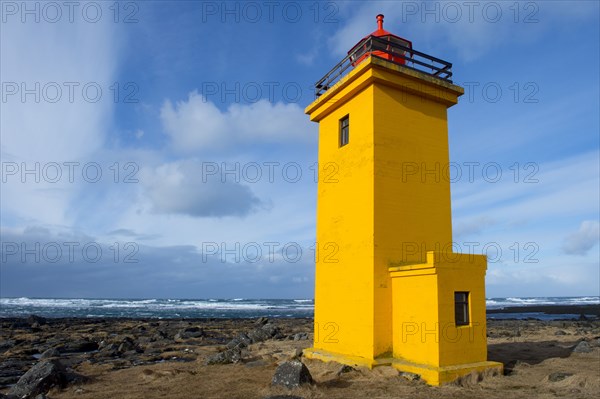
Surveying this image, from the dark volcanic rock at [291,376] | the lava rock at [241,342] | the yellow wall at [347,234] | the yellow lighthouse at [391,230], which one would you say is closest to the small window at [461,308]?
the yellow lighthouse at [391,230]

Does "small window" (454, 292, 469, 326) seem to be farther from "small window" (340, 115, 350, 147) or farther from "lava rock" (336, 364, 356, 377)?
"small window" (340, 115, 350, 147)

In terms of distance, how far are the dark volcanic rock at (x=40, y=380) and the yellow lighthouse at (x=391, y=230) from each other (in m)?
5.60

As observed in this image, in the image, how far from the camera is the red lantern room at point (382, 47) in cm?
1095

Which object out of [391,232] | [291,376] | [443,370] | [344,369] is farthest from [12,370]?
[443,370]

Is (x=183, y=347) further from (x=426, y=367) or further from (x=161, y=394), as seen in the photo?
(x=426, y=367)

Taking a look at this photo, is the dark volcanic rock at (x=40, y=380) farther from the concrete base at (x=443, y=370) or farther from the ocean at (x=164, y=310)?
the ocean at (x=164, y=310)

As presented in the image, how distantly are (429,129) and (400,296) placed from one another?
4.33 m

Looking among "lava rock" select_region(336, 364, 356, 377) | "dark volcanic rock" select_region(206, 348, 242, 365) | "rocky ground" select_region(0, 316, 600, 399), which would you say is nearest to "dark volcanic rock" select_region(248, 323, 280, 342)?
"rocky ground" select_region(0, 316, 600, 399)

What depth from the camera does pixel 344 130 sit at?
11.8 meters

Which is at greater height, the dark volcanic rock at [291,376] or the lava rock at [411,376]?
the dark volcanic rock at [291,376]

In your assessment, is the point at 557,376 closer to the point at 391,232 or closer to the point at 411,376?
the point at 411,376

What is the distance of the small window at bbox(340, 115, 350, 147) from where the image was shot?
1163 cm

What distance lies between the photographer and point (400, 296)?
984 centimetres

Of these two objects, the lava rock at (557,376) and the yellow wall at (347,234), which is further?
the yellow wall at (347,234)
